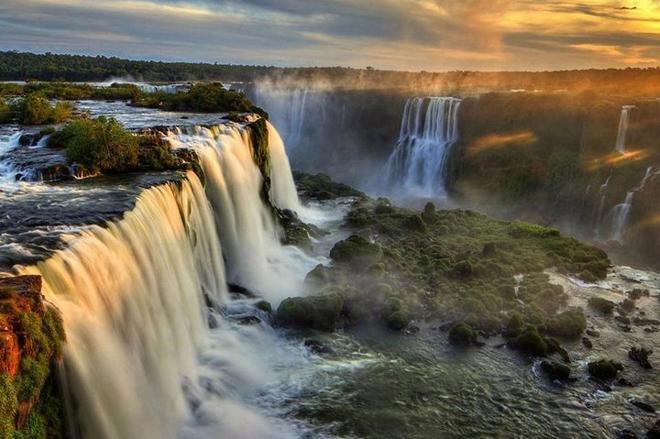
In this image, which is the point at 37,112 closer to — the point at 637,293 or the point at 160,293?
the point at 160,293

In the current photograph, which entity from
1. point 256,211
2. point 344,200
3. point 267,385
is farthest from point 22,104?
point 344,200

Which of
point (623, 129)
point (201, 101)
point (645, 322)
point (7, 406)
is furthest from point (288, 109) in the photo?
point (7, 406)

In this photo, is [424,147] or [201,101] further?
[424,147]

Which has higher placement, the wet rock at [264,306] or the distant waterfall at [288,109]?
the distant waterfall at [288,109]

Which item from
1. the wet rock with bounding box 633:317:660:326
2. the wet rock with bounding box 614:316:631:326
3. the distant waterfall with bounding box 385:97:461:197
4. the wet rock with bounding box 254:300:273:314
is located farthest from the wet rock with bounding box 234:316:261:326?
the distant waterfall with bounding box 385:97:461:197

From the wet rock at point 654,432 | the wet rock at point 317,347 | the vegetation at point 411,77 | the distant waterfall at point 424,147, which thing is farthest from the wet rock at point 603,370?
the vegetation at point 411,77

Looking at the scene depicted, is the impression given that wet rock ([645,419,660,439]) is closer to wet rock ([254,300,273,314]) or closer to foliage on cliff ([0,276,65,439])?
wet rock ([254,300,273,314])

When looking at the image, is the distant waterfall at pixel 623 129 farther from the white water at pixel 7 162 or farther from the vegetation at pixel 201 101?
the white water at pixel 7 162
